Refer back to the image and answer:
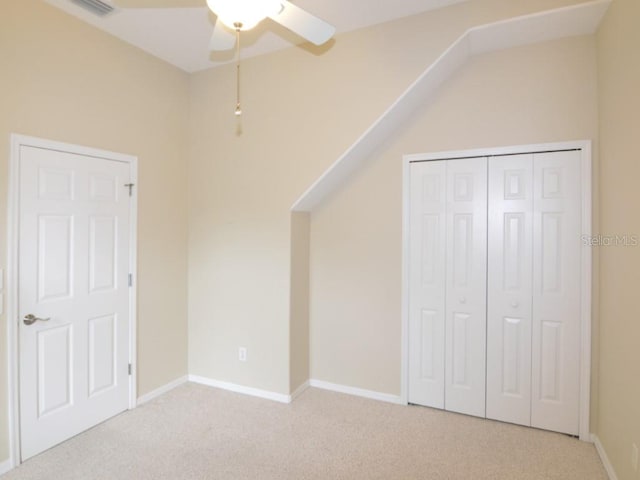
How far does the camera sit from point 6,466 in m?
2.30

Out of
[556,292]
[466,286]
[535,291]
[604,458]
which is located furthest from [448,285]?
[604,458]

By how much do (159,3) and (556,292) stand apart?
347 centimetres

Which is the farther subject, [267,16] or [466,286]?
[466,286]

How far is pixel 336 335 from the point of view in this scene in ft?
11.4

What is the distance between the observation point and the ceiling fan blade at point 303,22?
173cm

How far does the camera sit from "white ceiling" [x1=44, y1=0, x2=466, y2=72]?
103 inches

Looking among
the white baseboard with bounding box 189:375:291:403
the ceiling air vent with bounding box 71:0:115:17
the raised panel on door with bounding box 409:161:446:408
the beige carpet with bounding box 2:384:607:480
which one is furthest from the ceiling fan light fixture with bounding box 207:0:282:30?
the white baseboard with bounding box 189:375:291:403

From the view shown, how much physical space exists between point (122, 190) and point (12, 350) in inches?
53.4

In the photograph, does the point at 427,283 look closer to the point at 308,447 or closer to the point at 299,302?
the point at 299,302

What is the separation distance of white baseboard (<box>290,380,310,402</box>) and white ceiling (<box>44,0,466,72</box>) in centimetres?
306

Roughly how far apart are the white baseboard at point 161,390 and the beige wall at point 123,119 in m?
0.05

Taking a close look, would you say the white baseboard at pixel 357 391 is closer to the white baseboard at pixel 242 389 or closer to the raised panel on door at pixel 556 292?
the white baseboard at pixel 242 389

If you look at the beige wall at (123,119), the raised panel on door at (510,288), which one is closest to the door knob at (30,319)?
the beige wall at (123,119)

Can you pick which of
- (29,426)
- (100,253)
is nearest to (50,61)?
(100,253)
